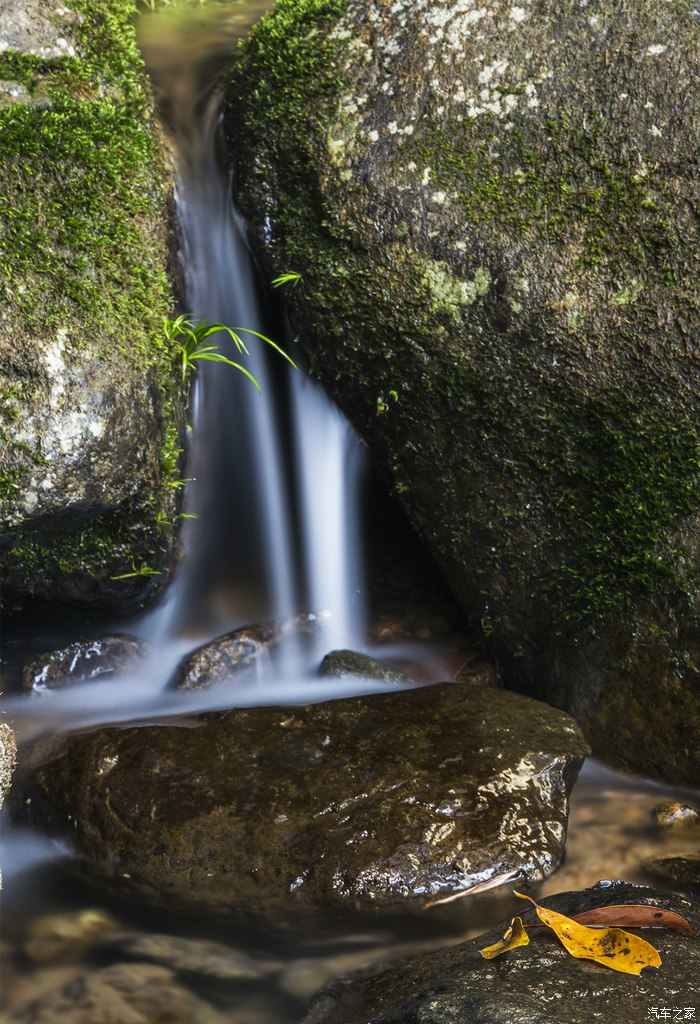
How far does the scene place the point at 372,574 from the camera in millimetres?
4555

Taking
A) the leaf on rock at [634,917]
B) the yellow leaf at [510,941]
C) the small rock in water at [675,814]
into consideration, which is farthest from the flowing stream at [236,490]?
the yellow leaf at [510,941]

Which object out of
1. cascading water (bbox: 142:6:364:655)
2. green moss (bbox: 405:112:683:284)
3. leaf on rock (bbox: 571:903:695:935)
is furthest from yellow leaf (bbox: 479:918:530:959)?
green moss (bbox: 405:112:683:284)

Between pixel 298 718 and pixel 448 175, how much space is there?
225 cm

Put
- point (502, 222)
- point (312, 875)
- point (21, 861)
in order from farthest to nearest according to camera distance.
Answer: point (502, 222)
point (21, 861)
point (312, 875)

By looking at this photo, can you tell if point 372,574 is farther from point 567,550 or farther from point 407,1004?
point 407,1004

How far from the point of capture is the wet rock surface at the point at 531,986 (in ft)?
5.85

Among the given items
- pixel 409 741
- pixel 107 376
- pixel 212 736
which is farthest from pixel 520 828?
pixel 107 376

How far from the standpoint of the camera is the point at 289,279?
3.99m

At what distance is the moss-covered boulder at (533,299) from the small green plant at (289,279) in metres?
0.03

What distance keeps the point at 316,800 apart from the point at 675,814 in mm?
1338

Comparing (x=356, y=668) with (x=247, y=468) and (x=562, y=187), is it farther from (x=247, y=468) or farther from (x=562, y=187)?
(x=562, y=187)

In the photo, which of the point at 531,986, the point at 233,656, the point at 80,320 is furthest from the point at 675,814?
the point at 80,320

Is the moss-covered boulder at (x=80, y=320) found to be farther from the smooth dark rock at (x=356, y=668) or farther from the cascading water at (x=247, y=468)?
the smooth dark rock at (x=356, y=668)

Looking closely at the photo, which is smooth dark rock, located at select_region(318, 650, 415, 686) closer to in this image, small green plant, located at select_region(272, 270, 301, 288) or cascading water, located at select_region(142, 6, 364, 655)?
cascading water, located at select_region(142, 6, 364, 655)
